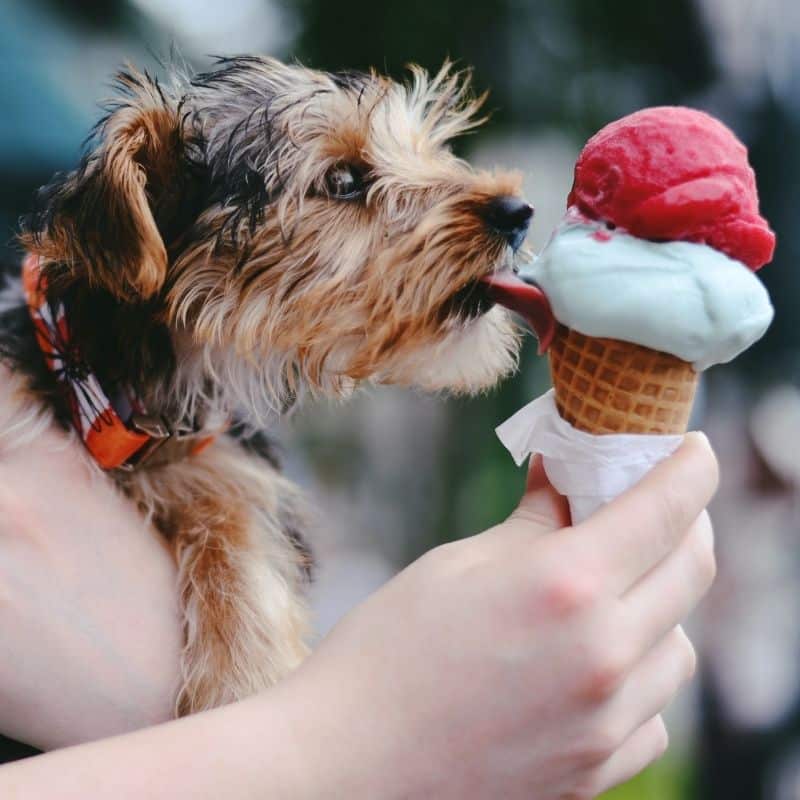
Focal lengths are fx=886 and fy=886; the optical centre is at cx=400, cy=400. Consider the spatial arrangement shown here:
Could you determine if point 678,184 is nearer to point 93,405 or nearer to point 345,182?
point 345,182

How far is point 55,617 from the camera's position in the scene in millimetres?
1206

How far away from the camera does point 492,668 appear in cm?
89

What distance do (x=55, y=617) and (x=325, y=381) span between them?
626mm

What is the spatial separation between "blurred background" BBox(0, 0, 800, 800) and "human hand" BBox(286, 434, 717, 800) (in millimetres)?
2573

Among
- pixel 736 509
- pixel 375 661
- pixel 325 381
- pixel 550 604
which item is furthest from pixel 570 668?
pixel 736 509

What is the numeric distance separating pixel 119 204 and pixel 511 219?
0.61m

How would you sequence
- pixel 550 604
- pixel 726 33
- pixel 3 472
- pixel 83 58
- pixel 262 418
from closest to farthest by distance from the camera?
pixel 550 604 < pixel 3 472 < pixel 262 418 < pixel 83 58 < pixel 726 33

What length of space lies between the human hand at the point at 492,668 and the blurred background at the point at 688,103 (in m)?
2.57

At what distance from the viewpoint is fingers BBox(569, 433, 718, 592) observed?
2.99 ft

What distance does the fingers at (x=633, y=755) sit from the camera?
1.02 m

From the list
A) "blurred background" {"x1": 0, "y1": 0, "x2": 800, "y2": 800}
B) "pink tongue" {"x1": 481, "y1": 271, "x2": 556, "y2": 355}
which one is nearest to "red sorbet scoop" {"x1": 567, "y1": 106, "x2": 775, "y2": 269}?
"pink tongue" {"x1": 481, "y1": 271, "x2": 556, "y2": 355}

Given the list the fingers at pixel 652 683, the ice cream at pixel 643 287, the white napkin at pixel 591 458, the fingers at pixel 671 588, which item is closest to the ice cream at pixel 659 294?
the ice cream at pixel 643 287

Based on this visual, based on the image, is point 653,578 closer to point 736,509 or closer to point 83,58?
point 83,58

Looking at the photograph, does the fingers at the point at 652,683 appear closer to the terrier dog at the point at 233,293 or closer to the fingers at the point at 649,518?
the fingers at the point at 649,518
